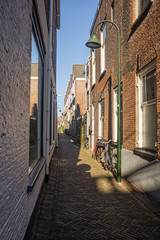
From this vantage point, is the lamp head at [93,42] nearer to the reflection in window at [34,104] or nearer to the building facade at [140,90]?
the building facade at [140,90]

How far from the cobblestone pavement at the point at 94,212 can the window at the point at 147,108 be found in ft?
4.33

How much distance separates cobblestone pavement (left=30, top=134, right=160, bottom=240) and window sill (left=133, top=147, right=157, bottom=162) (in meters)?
0.87

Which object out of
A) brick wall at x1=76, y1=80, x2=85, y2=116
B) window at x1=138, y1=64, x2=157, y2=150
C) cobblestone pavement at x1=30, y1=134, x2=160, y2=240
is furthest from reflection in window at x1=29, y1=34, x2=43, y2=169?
brick wall at x1=76, y1=80, x2=85, y2=116

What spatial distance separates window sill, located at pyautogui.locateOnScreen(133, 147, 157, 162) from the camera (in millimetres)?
4548

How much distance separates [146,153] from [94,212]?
197cm

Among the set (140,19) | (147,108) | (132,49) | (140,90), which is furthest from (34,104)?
(140,19)

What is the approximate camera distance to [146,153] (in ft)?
15.9

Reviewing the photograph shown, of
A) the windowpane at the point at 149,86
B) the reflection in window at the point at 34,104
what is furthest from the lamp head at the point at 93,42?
the reflection in window at the point at 34,104

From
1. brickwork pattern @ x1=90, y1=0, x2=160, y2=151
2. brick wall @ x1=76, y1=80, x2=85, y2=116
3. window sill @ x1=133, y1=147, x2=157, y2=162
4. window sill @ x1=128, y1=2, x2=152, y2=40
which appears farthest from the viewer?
brick wall @ x1=76, y1=80, x2=85, y2=116

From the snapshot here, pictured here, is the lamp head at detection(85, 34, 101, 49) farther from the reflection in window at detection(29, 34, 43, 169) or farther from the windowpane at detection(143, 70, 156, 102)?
the reflection in window at detection(29, 34, 43, 169)

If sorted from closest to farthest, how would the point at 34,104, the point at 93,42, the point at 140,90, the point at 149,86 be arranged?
the point at 34,104, the point at 149,86, the point at 140,90, the point at 93,42

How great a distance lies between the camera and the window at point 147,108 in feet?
16.0

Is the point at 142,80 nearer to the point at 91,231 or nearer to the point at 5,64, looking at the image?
the point at 91,231

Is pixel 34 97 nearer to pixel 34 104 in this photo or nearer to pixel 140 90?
pixel 34 104
